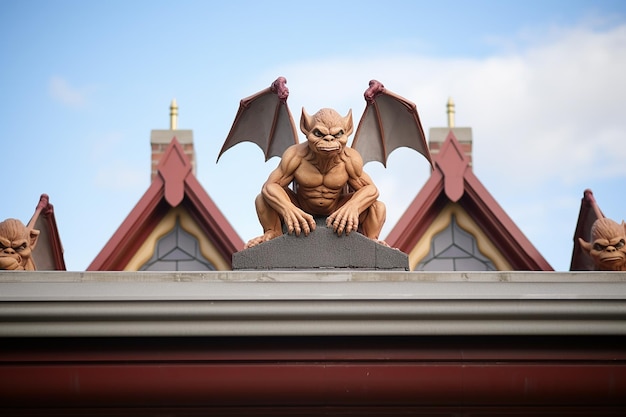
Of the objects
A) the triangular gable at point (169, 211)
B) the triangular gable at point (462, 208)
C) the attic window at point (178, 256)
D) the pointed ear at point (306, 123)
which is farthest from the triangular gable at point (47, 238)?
the pointed ear at point (306, 123)

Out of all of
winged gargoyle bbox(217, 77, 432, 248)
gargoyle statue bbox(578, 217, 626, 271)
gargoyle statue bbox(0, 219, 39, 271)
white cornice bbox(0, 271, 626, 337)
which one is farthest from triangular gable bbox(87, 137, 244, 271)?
white cornice bbox(0, 271, 626, 337)

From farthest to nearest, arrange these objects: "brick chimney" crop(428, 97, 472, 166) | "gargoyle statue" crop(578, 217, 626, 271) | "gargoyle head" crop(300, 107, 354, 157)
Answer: "brick chimney" crop(428, 97, 472, 166) → "gargoyle statue" crop(578, 217, 626, 271) → "gargoyle head" crop(300, 107, 354, 157)

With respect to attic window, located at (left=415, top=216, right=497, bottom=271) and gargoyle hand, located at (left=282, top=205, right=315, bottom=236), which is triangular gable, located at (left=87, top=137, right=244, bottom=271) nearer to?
attic window, located at (left=415, top=216, right=497, bottom=271)

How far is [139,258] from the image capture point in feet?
37.5

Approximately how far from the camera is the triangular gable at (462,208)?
11.2m

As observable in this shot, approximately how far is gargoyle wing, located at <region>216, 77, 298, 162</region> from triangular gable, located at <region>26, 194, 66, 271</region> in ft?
12.8

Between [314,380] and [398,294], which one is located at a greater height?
[398,294]

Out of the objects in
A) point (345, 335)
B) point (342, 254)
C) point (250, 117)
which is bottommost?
point (345, 335)

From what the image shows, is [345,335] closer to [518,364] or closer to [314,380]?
[314,380]

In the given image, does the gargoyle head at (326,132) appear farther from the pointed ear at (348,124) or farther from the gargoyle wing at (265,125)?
the gargoyle wing at (265,125)

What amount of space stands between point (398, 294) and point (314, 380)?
1.69 ft

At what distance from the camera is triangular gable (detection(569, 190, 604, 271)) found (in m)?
10.4

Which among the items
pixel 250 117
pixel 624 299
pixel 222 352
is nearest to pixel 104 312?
pixel 222 352

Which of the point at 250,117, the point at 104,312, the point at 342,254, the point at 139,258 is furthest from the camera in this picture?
the point at 139,258
